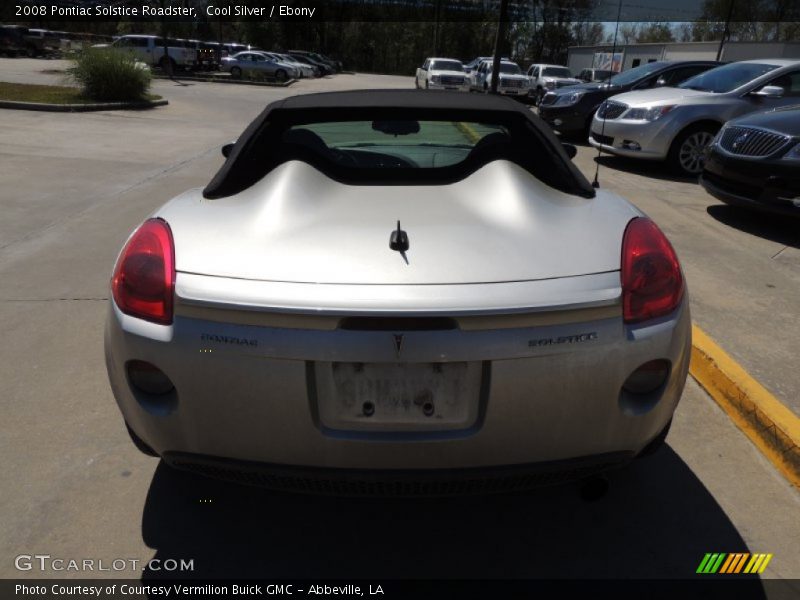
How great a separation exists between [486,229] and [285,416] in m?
0.84

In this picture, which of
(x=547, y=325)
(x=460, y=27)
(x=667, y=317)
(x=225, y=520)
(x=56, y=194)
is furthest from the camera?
(x=460, y=27)

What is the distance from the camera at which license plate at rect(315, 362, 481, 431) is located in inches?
69.3

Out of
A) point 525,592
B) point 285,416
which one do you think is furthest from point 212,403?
point 525,592

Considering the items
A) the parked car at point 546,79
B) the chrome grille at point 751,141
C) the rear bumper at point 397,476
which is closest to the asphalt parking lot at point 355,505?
the rear bumper at point 397,476

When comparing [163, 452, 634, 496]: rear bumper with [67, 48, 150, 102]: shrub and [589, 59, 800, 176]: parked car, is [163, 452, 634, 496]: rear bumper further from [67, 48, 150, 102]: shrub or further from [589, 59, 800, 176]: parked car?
[67, 48, 150, 102]: shrub

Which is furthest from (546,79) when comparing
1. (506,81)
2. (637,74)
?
(637,74)

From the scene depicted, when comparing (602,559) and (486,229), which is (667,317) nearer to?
(486,229)

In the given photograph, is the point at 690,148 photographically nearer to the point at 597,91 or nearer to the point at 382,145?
the point at 597,91

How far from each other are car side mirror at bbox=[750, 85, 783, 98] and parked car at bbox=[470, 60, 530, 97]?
673 inches

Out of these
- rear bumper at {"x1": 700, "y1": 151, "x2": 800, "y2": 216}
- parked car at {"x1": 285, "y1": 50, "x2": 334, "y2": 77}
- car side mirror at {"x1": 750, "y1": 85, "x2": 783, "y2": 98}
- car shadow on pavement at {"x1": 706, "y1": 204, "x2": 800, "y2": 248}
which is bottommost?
parked car at {"x1": 285, "y1": 50, "x2": 334, "y2": 77}

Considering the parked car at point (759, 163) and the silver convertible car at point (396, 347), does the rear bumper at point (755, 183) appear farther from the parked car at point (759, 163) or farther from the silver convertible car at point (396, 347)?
the silver convertible car at point (396, 347)

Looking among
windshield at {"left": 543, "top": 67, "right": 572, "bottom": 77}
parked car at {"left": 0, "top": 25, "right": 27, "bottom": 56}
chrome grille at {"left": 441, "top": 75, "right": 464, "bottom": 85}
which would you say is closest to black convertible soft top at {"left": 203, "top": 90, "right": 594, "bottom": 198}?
chrome grille at {"left": 441, "top": 75, "right": 464, "bottom": 85}

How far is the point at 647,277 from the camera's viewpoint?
6.40 ft

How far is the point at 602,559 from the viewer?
84.8 inches
